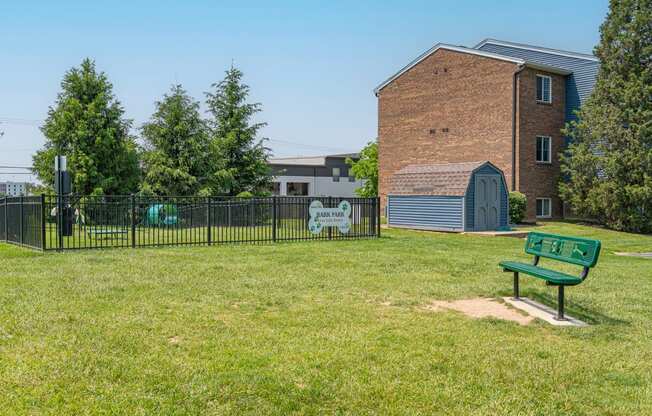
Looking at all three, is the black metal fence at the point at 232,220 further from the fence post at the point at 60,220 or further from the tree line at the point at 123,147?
the tree line at the point at 123,147

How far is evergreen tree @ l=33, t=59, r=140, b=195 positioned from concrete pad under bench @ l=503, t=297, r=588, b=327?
89.1 feet

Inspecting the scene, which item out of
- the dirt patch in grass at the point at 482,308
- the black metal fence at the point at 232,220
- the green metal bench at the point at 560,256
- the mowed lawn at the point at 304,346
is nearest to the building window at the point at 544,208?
the black metal fence at the point at 232,220

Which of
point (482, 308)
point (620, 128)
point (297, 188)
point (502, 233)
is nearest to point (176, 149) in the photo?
point (502, 233)

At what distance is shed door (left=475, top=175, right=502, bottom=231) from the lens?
2405 centimetres

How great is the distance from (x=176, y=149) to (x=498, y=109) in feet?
54.6

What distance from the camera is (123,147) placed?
33.7 metres

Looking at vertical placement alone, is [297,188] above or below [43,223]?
above

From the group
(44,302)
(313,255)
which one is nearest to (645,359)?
(44,302)

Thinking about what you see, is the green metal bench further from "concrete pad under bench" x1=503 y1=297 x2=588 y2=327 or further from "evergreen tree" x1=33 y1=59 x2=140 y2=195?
"evergreen tree" x1=33 y1=59 x2=140 y2=195

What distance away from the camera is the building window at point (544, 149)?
97.7 ft

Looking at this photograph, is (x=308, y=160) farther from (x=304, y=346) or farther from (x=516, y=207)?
(x=304, y=346)

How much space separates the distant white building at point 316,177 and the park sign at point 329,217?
41478 millimetres

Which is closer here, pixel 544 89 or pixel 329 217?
pixel 329 217

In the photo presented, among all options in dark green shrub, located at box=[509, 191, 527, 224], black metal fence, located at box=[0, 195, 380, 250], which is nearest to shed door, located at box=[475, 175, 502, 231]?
dark green shrub, located at box=[509, 191, 527, 224]
